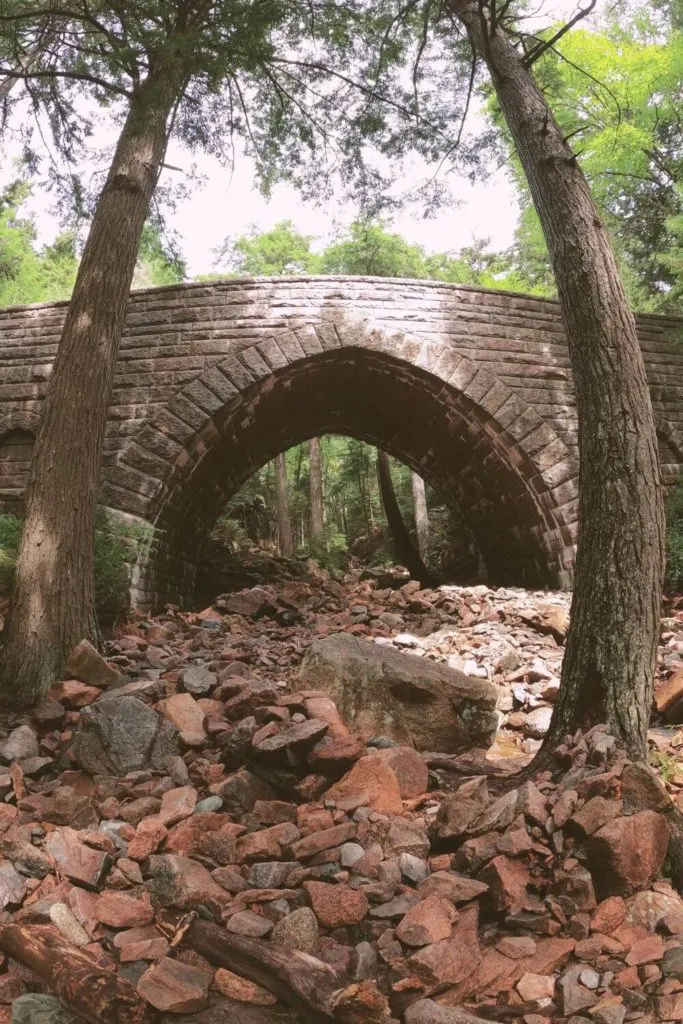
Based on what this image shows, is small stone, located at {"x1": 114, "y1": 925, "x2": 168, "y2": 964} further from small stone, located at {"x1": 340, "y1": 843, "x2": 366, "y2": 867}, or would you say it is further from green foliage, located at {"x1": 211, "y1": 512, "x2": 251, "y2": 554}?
green foliage, located at {"x1": 211, "y1": 512, "x2": 251, "y2": 554}

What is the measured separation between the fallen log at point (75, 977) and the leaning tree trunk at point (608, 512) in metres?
1.96

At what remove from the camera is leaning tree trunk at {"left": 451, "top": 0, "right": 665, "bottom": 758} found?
276 centimetres

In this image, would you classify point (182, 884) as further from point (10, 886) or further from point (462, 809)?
point (462, 809)

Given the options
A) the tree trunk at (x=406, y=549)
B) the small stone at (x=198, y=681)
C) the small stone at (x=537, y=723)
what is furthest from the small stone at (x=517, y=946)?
the tree trunk at (x=406, y=549)

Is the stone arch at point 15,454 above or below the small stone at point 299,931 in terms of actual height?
above

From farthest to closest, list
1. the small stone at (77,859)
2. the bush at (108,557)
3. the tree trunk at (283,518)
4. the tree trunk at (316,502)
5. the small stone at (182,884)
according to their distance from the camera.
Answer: the tree trunk at (316,502), the tree trunk at (283,518), the bush at (108,557), the small stone at (77,859), the small stone at (182,884)

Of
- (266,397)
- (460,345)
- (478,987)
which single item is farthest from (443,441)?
(478,987)

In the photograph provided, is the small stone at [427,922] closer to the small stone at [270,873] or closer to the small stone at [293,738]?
the small stone at [270,873]

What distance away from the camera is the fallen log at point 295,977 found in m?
1.59

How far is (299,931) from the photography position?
6.40 ft

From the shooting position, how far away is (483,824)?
2336mm

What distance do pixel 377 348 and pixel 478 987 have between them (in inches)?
261

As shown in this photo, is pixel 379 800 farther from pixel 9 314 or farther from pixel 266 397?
pixel 9 314

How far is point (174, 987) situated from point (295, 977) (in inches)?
13.3
